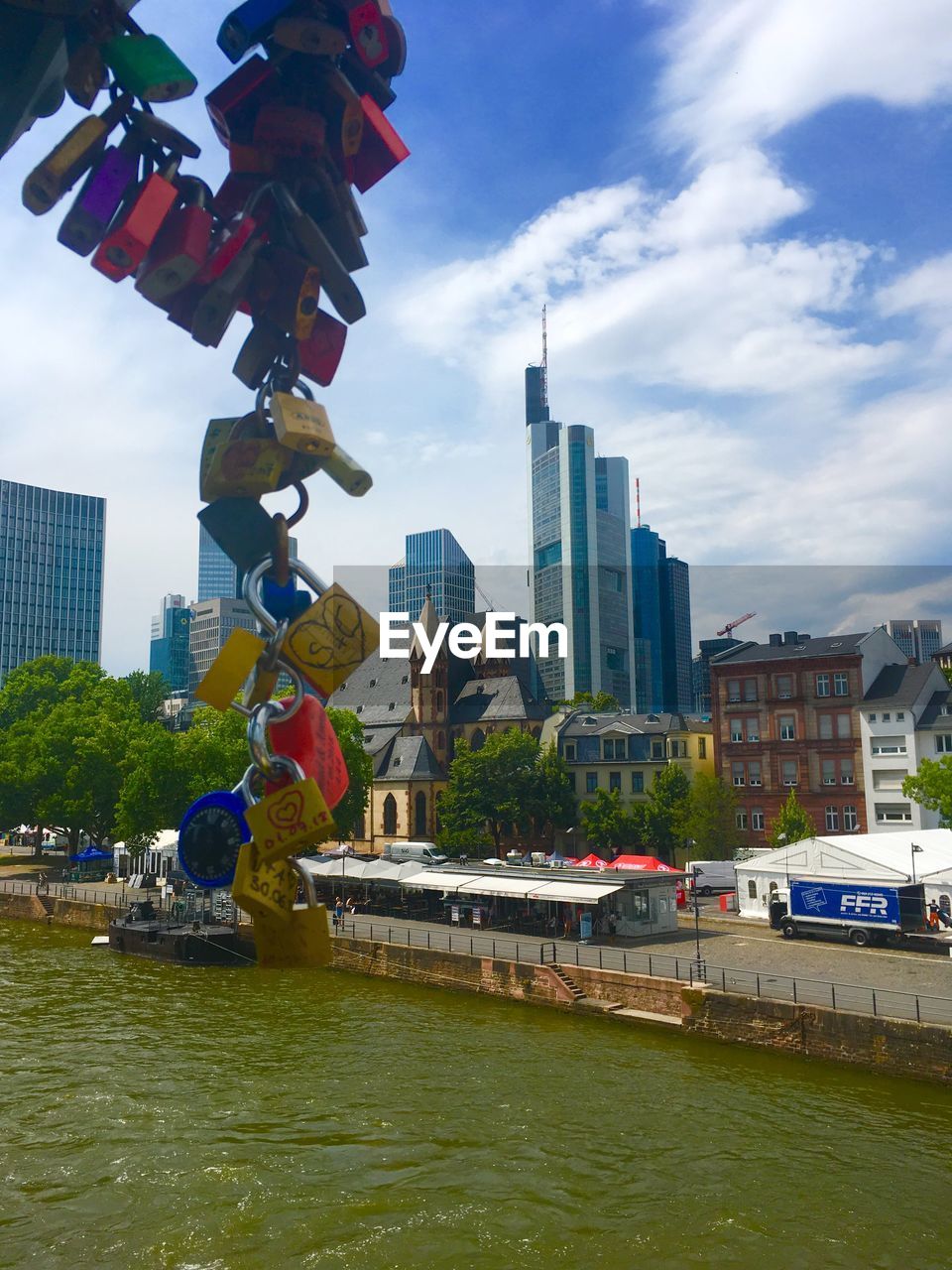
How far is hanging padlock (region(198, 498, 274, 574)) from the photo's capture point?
3.44 meters

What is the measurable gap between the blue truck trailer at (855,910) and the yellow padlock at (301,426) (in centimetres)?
4757

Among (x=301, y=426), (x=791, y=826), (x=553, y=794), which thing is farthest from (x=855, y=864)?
(x=301, y=426)

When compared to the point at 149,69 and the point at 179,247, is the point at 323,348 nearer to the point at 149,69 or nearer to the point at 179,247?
the point at 179,247

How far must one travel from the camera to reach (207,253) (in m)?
3.42

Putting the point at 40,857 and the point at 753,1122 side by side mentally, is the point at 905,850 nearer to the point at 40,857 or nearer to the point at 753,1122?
the point at 753,1122

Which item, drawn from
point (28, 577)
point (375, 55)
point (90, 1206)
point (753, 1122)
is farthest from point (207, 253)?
point (753, 1122)

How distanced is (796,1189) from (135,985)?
103ft

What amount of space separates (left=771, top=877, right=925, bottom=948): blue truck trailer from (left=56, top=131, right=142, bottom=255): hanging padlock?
48013 millimetres

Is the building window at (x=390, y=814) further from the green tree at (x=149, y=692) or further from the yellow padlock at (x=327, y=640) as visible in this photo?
the yellow padlock at (x=327, y=640)

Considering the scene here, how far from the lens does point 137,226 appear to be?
10.7ft

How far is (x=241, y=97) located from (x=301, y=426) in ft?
3.95

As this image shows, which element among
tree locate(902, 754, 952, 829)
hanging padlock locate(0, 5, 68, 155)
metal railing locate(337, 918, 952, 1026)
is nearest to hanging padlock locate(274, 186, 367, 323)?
hanging padlock locate(0, 5, 68, 155)

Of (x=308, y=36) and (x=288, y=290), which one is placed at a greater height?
(x=308, y=36)

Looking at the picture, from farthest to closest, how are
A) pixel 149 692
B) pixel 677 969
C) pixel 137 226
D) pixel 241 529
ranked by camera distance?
1. pixel 149 692
2. pixel 677 969
3. pixel 241 529
4. pixel 137 226
